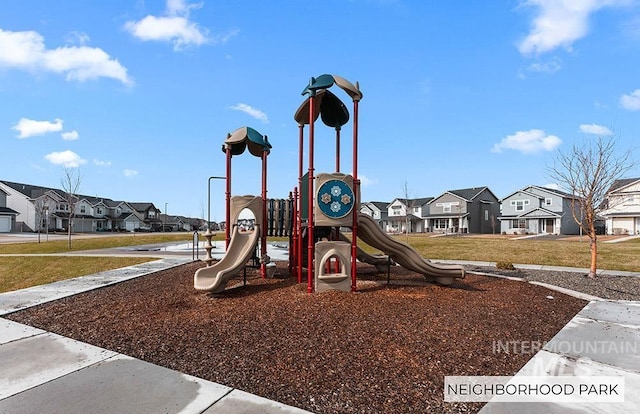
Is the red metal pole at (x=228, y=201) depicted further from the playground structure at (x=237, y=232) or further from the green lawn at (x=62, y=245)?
the green lawn at (x=62, y=245)

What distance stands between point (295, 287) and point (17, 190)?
67.6 m

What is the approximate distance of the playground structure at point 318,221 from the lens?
8.51 metres

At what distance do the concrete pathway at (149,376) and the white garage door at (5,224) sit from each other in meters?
61.4

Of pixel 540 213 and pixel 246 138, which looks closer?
pixel 246 138

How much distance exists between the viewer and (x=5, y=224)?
53.1 meters

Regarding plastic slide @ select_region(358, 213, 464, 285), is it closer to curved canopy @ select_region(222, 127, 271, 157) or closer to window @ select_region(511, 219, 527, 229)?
curved canopy @ select_region(222, 127, 271, 157)

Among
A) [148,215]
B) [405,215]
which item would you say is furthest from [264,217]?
[148,215]

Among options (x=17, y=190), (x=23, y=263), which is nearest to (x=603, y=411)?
(x=23, y=263)

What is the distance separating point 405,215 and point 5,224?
6264 cm

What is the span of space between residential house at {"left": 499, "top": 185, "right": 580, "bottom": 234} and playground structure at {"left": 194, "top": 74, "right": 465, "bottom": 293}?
1835 inches

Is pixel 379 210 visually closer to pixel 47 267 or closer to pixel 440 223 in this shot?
pixel 440 223

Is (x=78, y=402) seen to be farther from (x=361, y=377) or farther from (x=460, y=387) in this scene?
(x=460, y=387)

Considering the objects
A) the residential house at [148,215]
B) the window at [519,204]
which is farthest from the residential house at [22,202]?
the window at [519,204]

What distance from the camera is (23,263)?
1552 cm
